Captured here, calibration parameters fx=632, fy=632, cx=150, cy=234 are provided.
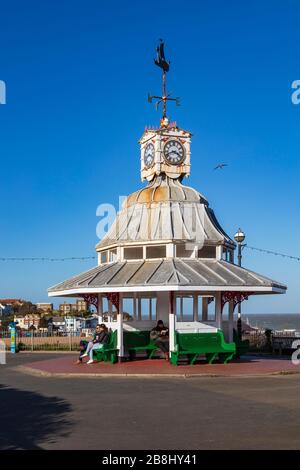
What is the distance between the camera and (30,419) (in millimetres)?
11016

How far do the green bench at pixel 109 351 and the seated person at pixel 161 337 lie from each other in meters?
1.34

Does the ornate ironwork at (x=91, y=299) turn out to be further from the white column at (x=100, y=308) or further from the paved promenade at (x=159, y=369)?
the paved promenade at (x=159, y=369)

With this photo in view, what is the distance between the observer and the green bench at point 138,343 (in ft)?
72.8

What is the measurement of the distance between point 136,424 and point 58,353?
68.0 feet

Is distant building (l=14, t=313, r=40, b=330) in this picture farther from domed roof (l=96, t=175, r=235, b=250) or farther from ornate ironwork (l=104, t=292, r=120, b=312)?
ornate ironwork (l=104, t=292, r=120, b=312)

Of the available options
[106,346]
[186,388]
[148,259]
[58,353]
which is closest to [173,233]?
[148,259]

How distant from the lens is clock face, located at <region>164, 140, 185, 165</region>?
25344 millimetres

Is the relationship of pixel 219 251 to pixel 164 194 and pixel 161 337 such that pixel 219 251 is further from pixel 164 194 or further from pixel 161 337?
pixel 161 337

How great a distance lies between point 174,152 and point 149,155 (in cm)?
106

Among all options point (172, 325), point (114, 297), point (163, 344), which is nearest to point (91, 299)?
point (114, 297)

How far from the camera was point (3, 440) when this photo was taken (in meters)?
9.21

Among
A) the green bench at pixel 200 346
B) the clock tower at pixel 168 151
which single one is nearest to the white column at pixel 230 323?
the green bench at pixel 200 346
